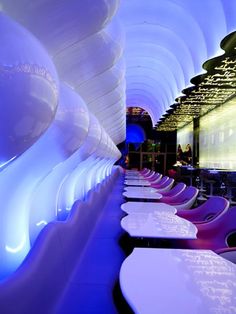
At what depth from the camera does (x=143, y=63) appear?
1358 cm

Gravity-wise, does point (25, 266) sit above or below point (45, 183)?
below

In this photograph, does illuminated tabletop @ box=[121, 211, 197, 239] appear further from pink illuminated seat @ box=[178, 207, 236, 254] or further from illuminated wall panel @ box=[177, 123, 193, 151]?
illuminated wall panel @ box=[177, 123, 193, 151]

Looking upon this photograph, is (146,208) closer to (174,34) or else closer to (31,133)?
(31,133)

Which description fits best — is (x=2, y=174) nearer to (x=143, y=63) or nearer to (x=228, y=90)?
(x=228, y=90)

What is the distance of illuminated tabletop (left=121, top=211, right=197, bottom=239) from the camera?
9.44ft

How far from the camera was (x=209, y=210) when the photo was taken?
454cm

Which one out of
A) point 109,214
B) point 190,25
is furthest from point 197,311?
point 190,25

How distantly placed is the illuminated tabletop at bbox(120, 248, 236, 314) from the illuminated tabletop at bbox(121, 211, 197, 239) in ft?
1.69

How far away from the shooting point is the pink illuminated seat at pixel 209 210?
4179 mm

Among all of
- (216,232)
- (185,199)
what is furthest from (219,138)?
(216,232)

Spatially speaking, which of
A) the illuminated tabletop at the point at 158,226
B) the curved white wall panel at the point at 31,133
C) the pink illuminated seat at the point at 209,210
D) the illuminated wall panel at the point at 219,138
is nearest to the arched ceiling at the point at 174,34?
the illuminated wall panel at the point at 219,138

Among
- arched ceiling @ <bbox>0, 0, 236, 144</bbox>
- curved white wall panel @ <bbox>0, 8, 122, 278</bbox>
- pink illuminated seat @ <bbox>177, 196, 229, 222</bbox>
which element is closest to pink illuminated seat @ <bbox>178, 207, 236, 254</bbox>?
pink illuminated seat @ <bbox>177, 196, 229, 222</bbox>

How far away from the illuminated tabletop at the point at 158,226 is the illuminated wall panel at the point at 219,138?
10.2 meters

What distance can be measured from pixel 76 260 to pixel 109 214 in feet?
9.00
